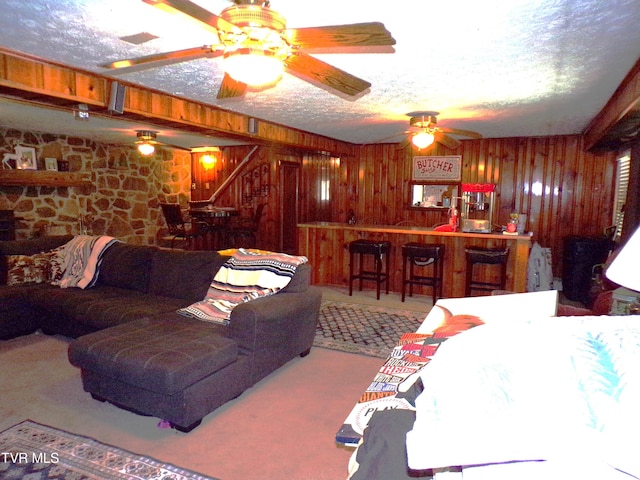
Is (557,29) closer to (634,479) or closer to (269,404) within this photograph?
(634,479)

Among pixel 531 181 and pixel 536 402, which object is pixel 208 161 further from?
pixel 536 402

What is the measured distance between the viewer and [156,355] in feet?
7.39

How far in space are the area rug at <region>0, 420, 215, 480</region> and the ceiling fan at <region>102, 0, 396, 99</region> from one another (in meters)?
1.83

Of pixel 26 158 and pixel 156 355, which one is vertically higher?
pixel 26 158

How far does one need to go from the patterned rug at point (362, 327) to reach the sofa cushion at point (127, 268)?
1.63 meters

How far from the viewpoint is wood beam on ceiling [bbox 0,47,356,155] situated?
2.78 meters

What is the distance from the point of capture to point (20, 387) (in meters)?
2.71

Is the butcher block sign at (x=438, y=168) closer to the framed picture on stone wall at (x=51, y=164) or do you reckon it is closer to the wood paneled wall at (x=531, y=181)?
the wood paneled wall at (x=531, y=181)

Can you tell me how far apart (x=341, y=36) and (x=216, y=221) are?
20.3 ft

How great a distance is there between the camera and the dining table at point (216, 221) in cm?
735

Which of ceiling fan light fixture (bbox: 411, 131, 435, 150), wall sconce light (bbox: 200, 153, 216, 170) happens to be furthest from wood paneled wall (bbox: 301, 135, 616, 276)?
wall sconce light (bbox: 200, 153, 216, 170)

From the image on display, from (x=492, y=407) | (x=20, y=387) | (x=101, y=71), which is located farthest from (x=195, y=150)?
(x=492, y=407)

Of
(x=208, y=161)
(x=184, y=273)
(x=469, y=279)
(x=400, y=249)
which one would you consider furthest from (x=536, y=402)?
(x=208, y=161)

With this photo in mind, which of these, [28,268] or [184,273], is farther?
[28,268]
